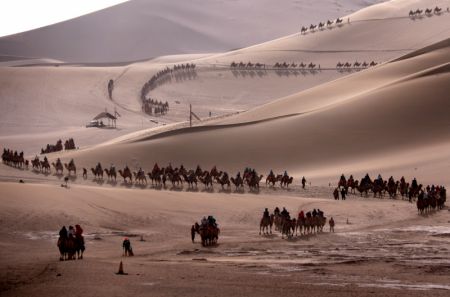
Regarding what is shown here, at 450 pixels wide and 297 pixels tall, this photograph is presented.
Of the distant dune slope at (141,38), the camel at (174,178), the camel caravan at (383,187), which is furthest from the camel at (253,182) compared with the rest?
the distant dune slope at (141,38)

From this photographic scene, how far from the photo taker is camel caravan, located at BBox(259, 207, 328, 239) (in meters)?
25.5

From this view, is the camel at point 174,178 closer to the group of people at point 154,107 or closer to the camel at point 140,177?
the camel at point 140,177

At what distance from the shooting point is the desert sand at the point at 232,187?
18000 mm

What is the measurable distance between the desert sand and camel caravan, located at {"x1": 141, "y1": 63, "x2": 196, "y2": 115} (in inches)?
Result: 21.1

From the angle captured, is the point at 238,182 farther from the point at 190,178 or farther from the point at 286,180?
the point at 286,180

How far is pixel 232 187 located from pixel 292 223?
1113 centimetres

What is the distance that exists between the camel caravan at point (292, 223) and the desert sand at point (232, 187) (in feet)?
1.16

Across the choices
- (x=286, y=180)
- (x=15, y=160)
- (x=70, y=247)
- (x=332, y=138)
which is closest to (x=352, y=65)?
(x=332, y=138)

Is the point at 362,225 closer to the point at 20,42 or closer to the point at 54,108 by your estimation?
the point at 54,108

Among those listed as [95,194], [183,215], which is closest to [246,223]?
[183,215]

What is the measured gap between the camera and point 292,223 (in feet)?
83.6

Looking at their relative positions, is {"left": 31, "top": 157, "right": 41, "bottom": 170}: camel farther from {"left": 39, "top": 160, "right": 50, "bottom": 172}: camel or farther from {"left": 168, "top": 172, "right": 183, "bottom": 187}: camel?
{"left": 168, "top": 172, "right": 183, "bottom": 187}: camel

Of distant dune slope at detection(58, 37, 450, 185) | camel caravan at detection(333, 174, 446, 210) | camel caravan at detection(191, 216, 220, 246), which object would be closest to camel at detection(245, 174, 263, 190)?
camel caravan at detection(333, 174, 446, 210)

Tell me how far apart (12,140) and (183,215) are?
3357 centimetres
